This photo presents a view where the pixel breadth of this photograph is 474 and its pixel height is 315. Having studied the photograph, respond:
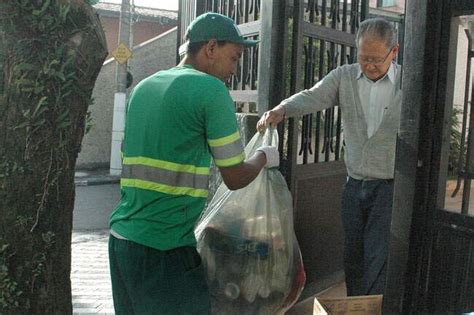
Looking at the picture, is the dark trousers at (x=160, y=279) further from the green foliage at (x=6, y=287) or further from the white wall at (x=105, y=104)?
the white wall at (x=105, y=104)

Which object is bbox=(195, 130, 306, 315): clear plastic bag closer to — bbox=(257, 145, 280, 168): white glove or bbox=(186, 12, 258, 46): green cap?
bbox=(257, 145, 280, 168): white glove

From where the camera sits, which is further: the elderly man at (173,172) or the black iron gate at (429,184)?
the black iron gate at (429,184)

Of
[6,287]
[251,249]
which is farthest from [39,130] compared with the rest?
[251,249]

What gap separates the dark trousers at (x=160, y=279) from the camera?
7.22 feet

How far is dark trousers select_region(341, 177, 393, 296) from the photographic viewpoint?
10.3 ft

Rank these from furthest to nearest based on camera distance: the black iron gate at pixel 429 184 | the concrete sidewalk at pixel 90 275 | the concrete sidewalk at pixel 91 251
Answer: the concrete sidewalk at pixel 91 251
the concrete sidewalk at pixel 90 275
the black iron gate at pixel 429 184

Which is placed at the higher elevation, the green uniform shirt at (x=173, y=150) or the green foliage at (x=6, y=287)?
the green uniform shirt at (x=173, y=150)

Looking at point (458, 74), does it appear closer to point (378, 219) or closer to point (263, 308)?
point (378, 219)

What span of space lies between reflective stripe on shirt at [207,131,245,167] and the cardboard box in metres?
0.65

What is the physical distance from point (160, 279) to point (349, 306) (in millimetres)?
763

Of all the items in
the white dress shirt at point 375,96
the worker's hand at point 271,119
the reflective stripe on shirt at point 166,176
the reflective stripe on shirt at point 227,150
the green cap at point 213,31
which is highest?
the green cap at point 213,31

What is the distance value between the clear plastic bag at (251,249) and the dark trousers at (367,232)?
1.57ft

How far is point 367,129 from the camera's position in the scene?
3207mm

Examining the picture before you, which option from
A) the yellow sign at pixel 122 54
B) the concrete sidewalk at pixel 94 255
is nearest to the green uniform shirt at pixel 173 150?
the concrete sidewalk at pixel 94 255
